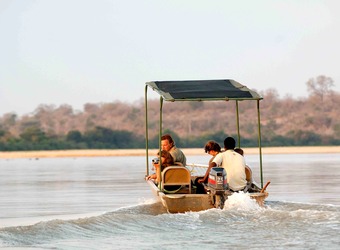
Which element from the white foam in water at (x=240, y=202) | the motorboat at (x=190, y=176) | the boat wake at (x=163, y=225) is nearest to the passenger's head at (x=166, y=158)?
the motorboat at (x=190, y=176)

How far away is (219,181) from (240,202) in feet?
1.49

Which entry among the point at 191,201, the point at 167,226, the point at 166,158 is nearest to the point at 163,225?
the point at 167,226

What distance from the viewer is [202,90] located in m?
16.5

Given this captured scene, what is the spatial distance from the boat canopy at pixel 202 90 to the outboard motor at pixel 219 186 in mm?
1262

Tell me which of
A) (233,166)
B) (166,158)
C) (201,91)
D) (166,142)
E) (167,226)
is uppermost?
(201,91)

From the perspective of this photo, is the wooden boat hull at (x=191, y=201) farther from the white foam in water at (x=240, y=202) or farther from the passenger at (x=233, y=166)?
the passenger at (x=233, y=166)

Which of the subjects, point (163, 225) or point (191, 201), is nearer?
point (163, 225)

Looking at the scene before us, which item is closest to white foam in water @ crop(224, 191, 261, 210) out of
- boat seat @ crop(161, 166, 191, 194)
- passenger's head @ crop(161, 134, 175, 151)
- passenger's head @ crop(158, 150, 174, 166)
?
boat seat @ crop(161, 166, 191, 194)

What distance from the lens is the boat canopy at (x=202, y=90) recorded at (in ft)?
52.2

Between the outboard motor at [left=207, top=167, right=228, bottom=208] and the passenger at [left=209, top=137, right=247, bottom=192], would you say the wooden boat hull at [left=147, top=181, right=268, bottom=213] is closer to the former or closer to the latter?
the outboard motor at [left=207, top=167, right=228, bottom=208]

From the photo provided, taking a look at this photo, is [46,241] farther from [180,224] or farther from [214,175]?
[214,175]

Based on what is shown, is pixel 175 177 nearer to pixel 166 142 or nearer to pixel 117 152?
pixel 166 142

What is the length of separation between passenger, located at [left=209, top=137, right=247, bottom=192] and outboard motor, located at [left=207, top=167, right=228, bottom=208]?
1.29 feet

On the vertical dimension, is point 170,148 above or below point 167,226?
above
